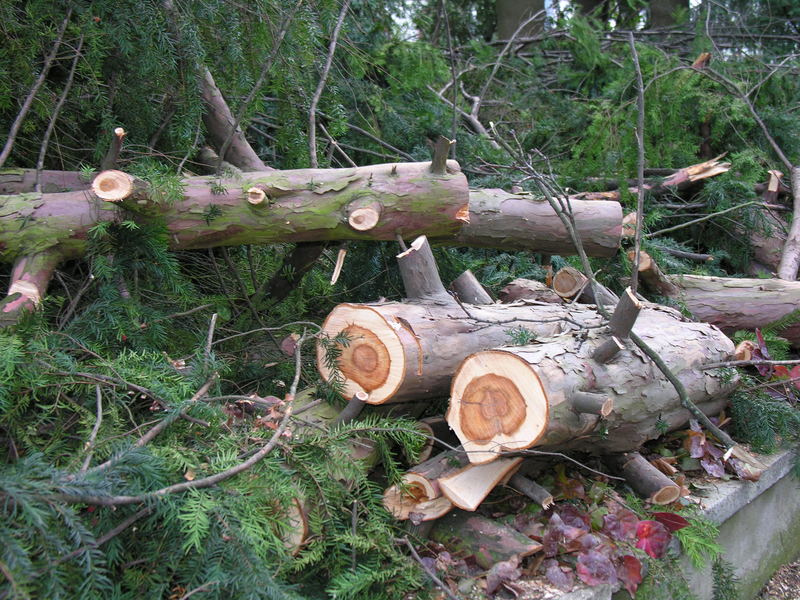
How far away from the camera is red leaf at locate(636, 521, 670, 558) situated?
2.46 metres

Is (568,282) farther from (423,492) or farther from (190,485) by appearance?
(190,485)

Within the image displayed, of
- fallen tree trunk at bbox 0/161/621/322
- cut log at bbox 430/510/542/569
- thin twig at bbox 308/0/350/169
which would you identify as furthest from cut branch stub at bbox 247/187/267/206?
cut log at bbox 430/510/542/569

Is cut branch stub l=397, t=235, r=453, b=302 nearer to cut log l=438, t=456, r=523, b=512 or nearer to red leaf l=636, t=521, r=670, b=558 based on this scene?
cut log l=438, t=456, r=523, b=512

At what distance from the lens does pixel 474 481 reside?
2.47 m

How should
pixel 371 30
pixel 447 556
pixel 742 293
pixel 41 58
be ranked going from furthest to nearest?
pixel 371 30 < pixel 742 293 < pixel 41 58 < pixel 447 556

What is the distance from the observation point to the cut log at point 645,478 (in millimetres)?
2730

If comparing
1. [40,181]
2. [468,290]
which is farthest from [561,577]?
[40,181]

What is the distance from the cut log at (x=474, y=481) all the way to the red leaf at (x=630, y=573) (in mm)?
487

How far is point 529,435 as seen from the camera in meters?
2.33

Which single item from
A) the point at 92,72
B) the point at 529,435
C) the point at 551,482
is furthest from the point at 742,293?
the point at 92,72

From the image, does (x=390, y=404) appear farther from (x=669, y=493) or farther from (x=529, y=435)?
(x=669, y=493)

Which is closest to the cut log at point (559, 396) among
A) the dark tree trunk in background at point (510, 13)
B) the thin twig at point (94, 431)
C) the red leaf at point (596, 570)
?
the red leaf at point (596, 570)

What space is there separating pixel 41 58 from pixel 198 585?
2.69 metres

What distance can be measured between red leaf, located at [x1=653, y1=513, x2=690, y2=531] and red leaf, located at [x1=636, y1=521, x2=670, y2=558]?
0.13 feet
